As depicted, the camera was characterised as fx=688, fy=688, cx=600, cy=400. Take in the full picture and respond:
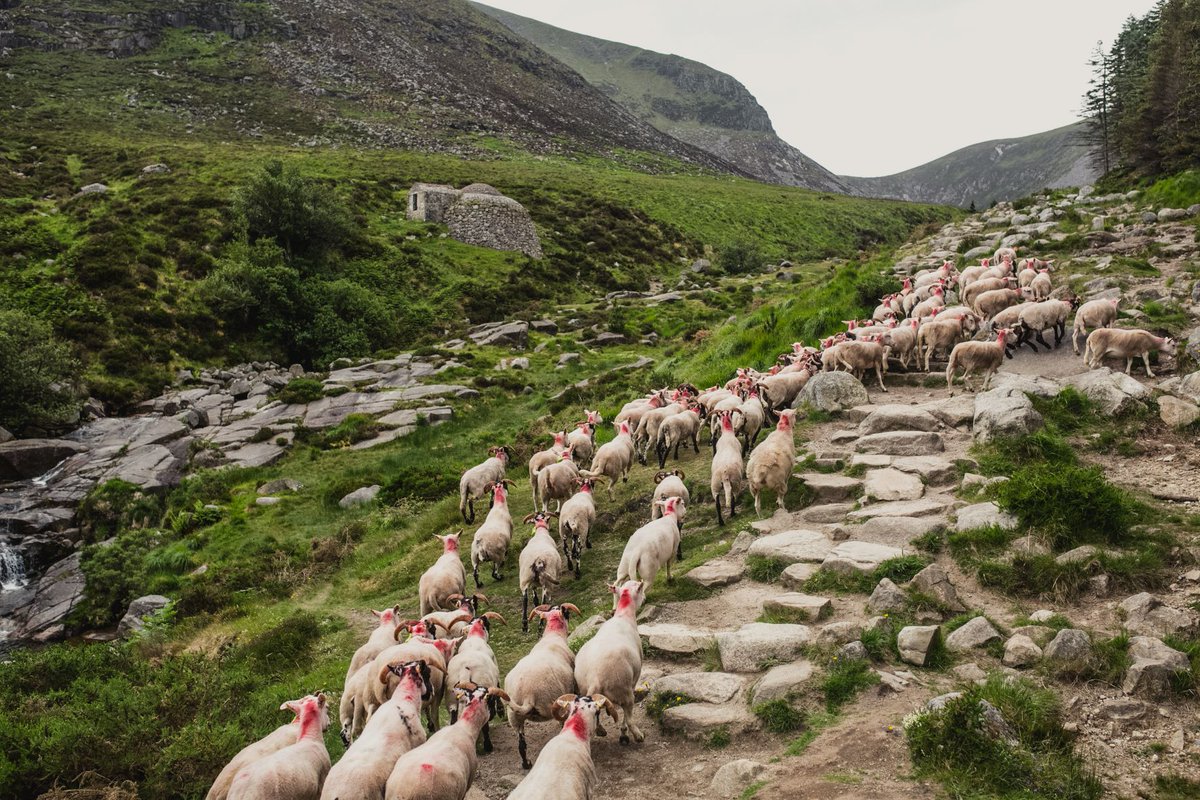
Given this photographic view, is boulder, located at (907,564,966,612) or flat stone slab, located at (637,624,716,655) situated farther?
flat stone slab, located at (637,624,716,655)

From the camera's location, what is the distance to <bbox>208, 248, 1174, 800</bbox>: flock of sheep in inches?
249

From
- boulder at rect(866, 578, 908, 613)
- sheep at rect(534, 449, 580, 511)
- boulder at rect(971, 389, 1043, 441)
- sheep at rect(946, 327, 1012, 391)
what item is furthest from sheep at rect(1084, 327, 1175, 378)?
sheep at rect(534, 449, 580, 511)

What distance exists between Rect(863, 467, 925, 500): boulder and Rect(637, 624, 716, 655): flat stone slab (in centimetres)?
446

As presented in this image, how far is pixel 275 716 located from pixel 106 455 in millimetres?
22347

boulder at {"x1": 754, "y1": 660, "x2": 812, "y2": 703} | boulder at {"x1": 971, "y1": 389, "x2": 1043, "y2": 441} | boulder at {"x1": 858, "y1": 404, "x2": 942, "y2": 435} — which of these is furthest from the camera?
boulder at {"x1": 858, "y1": 404, "x2": 942, "y2": 435}

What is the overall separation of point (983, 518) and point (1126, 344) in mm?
8275

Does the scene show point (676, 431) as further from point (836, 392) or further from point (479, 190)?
point (479, 190)

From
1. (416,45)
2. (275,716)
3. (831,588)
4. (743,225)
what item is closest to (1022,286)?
(831,588)

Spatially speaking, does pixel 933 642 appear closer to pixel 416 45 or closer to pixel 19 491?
pixel 19 491

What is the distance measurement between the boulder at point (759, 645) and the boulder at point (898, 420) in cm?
707

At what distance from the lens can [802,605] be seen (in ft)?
29.3

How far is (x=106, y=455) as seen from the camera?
86.9ft

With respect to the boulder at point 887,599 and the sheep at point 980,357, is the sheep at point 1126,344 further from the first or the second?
Answer: the boulder at point 887,599

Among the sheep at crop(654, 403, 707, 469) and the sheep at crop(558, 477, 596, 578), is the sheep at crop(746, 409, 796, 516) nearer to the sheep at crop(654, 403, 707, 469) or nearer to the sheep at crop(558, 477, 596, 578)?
the sheep at crop(558, 477, 596, 578)
